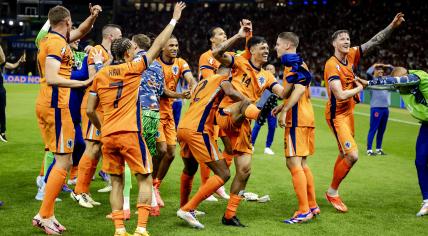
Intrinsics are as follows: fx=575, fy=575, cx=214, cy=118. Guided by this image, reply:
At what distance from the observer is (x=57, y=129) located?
6.95 metres

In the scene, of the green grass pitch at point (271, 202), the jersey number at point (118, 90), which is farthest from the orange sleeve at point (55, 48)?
the green grass pitch at point (271, 202)

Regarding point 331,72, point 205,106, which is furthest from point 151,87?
point 331,72

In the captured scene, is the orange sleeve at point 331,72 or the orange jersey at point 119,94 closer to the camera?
the orange jersey at point 119,94

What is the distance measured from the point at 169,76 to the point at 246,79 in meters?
1.87

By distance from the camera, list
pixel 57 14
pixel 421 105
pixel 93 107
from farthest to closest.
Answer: pixel 421 105, pixel 57 14, pixel 93 107

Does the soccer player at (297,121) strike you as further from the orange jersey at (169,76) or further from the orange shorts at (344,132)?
the orange jersey at (169,76)

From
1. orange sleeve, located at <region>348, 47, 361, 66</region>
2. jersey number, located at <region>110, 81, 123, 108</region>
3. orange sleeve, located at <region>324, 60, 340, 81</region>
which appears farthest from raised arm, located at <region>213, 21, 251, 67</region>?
orange sleeve, located at <region>348, 47, 361, 66</region>

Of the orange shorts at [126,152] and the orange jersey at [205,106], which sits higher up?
the orange jersey at [205,106]

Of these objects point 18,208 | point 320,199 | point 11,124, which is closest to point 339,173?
point 320,199

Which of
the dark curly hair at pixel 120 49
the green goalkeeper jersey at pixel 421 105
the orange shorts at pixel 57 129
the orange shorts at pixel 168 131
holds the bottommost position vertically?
the orange shorts at pixel 168 131

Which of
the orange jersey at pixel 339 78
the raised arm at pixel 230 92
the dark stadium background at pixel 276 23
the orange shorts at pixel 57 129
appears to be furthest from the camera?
the dark stadium background at pixel 276 23

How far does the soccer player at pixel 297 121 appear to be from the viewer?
7.30 metres

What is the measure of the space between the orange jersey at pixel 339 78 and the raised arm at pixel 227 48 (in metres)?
1.65

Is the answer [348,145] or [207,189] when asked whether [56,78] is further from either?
[348,145]
